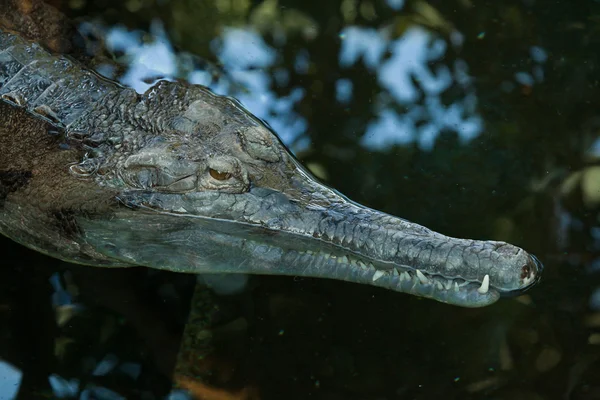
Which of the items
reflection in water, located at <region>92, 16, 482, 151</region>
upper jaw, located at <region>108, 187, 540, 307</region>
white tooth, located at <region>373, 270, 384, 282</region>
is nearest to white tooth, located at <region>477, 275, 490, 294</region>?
upper jaw, located at <region>108, 187, 540, 307</region>

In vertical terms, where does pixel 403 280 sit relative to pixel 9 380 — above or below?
above

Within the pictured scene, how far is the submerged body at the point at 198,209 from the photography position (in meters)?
3.16

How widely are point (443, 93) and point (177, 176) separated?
196cm

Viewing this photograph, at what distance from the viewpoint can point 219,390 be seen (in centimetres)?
350

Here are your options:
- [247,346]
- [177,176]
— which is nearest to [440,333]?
[247,346]

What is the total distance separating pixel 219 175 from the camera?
138 inches

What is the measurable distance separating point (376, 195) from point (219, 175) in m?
1.02

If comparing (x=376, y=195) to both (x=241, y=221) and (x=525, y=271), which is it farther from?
(x=525, y=271)

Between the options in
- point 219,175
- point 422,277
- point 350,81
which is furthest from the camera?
point 350,81

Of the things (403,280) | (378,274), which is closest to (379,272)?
(378,274)

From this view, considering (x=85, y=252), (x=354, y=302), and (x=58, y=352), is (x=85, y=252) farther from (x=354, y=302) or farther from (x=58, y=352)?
(x=354, y=302)

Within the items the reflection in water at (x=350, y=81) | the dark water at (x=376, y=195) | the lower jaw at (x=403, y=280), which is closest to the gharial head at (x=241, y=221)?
the lower jaw at (x=403, y=280)

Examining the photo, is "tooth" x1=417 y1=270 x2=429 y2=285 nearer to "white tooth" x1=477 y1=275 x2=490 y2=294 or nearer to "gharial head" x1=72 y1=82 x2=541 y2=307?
"gharial head" x1=72 y1=82 x2=541 y2=307

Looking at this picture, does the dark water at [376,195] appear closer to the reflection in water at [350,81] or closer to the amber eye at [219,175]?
the reflection in water at [350,81]
